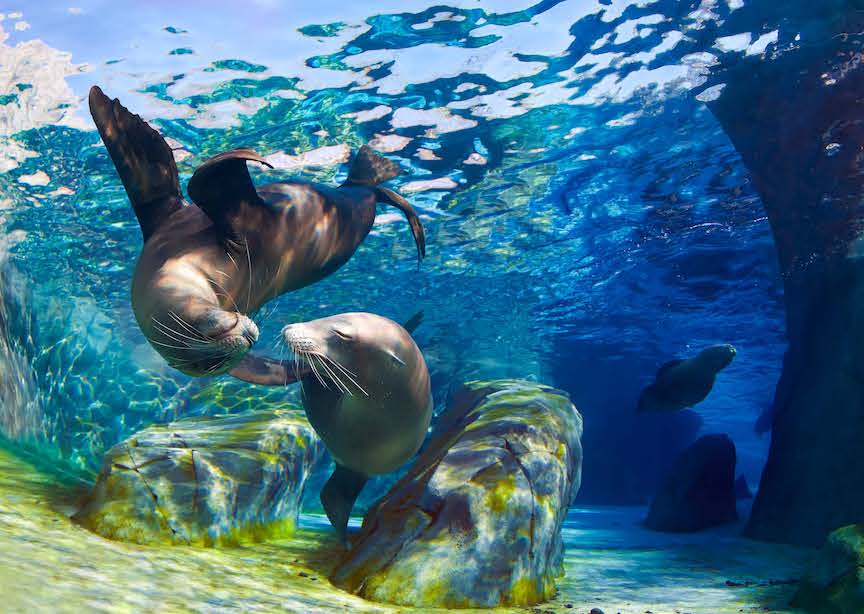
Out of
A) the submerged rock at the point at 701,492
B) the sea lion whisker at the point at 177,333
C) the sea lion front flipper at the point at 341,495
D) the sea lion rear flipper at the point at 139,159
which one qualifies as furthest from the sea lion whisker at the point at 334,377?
the submerged rock at the point at 701,492

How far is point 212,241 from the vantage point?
3820mm

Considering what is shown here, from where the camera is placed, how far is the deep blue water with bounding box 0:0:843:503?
325 inches

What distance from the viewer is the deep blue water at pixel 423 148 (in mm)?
8266

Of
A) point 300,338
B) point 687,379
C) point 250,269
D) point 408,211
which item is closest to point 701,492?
point 687,379

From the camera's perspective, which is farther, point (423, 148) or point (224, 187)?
point (423, 148)

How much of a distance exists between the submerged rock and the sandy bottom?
3.18 m

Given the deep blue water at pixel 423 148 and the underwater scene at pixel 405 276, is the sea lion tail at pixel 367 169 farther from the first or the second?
the deep blue water at pixel 423 148

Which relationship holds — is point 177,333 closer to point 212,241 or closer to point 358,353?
point 212,241

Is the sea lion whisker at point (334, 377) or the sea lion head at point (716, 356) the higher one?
the sea lion head at point (716, 356)

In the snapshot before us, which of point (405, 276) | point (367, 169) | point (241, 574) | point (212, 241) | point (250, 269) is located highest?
point (405, 276)

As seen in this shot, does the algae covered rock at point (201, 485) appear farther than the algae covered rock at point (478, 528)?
Yes

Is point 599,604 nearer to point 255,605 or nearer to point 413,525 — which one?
point 413,525

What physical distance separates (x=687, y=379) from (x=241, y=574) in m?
9.43

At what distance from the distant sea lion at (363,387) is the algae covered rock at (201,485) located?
0.94 m
